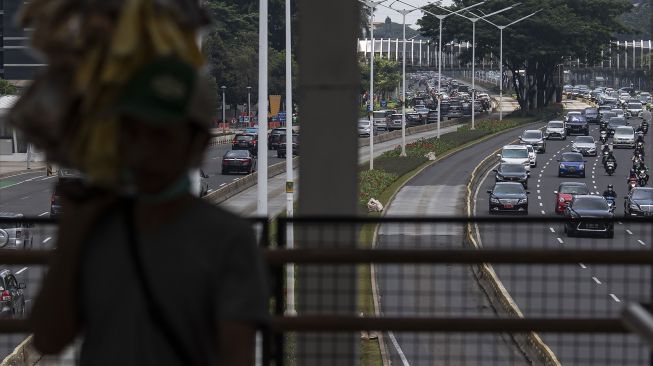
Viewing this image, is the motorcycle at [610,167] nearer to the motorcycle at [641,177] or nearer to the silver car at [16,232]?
the motorcycle at [641,177]

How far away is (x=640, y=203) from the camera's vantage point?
46.8 metres

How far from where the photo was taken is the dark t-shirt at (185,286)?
379 centimetres

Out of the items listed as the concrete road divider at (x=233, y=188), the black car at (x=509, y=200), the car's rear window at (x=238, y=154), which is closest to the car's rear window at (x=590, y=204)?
the black car at (x=509, y=200)

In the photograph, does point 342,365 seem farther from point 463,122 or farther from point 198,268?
point 463,122

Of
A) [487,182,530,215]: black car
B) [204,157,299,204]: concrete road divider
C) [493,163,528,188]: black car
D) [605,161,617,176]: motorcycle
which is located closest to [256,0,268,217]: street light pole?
[204,157,299,204]: concrete road divider

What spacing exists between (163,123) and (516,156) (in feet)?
218

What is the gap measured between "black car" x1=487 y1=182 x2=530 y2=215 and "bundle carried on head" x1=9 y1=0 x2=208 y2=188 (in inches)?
1810

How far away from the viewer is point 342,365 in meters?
7.45

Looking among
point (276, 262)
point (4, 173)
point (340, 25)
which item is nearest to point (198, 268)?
point (276, 262)

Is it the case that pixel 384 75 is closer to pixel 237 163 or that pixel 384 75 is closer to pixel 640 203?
pixel 237 163

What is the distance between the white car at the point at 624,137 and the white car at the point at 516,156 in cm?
1863

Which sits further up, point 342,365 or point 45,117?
point 45,117

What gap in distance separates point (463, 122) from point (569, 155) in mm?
55441

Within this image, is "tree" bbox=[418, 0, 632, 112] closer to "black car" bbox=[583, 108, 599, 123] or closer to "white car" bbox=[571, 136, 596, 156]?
"black car" bbox=[583, 108, 599, 123]
